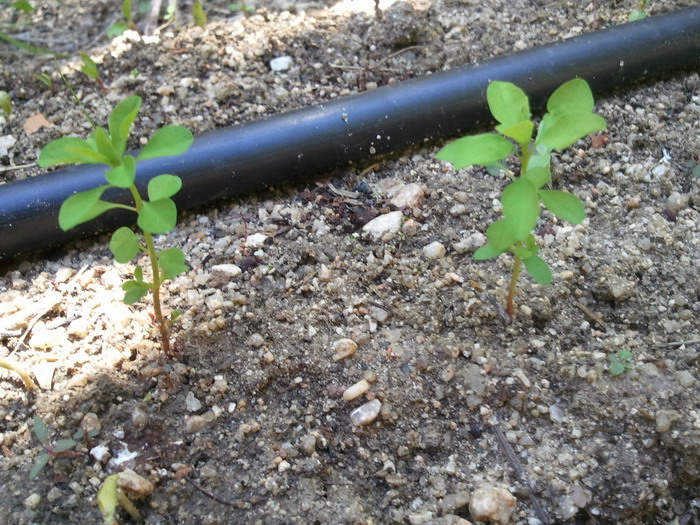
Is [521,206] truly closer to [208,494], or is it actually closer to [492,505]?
[492,505]

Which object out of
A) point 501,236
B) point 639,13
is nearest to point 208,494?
point 501,236

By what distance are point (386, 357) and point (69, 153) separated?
815 mm

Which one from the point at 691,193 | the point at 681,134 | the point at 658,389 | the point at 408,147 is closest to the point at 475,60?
the point at 408,147

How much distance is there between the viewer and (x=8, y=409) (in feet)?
4.91

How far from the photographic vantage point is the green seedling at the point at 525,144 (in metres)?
1.21

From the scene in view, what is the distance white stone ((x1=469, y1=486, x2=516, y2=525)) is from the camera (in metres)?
1.31

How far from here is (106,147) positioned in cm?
123

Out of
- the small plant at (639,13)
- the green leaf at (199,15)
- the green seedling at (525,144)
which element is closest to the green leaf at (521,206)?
the green seedling at (525,144)

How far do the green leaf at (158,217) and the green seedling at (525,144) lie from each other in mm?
520

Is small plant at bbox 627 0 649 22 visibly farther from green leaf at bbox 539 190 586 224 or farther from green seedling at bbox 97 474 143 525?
green seedling at bbox 97 474 143 525

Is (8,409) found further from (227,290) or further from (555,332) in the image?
(555,332)

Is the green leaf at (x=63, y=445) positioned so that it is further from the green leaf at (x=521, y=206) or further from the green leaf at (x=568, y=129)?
the green leaf at (x=568, y=129)

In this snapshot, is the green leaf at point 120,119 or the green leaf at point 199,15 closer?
the green leaf at point 120,119

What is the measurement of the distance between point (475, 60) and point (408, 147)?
1.63 ft
